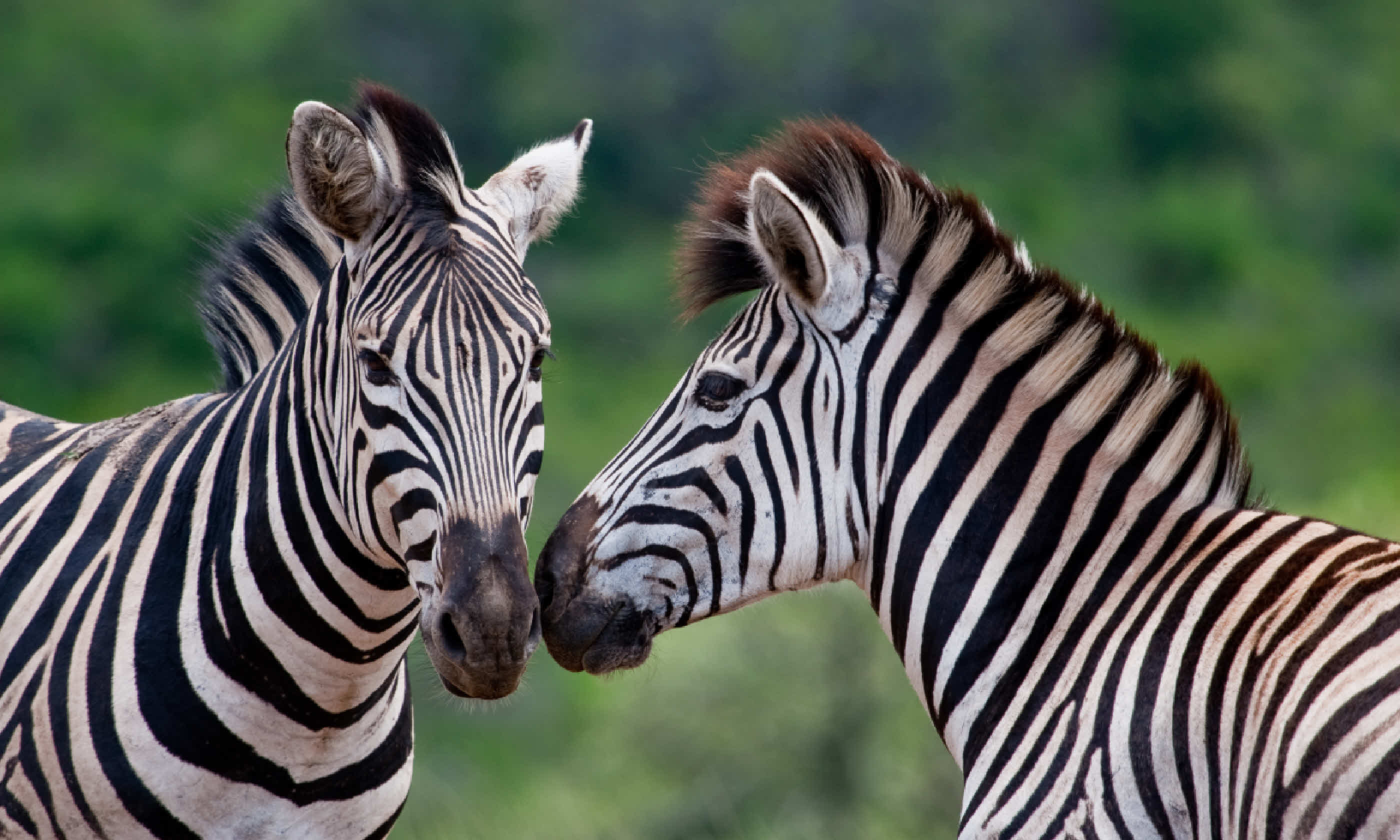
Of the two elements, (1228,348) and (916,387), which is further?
(1228,348)

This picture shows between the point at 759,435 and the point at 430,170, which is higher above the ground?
the point at 430,170

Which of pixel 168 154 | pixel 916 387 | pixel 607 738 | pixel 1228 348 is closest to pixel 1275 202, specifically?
pixel 1228 348

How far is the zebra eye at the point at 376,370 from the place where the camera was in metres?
4.36

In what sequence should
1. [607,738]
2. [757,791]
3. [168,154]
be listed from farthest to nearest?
1. [168,154]
2. [607,738]
3. [757,791]

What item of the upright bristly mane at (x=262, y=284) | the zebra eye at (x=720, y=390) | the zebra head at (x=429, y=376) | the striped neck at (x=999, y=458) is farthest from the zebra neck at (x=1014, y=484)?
the upright bristly mane at (x=262, y=284)

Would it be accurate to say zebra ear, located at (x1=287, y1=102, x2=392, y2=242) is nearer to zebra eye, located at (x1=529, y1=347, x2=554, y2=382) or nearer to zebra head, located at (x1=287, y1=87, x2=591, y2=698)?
zebra head, located at (x1=287, y1=87, x2=591, y2=698)

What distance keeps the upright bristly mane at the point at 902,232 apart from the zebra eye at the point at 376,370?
1.31 metres

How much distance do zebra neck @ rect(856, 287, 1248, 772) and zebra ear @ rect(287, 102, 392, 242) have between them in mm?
1713

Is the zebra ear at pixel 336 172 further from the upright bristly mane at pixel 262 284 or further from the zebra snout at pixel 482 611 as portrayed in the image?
the zebra snout at pixel 482 611

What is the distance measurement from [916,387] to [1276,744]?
4.94 ft

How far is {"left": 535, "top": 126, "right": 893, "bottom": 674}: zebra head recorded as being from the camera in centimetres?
468

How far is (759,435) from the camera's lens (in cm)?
469

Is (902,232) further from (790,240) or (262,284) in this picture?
(262,284)

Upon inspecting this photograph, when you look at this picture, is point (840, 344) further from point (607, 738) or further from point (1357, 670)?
point (607, 738)
